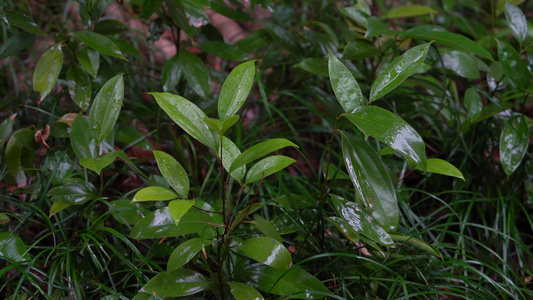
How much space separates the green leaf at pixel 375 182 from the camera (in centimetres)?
85

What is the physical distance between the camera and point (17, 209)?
1312 millimetres

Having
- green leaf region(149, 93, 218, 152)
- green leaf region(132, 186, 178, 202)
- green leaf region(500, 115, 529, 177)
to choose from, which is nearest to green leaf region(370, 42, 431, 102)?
green leaf region(149, 93, 218, 152)

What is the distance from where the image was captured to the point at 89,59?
121 cm

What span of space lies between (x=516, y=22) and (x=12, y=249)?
5.16 feet

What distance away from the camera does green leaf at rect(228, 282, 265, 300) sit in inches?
34.0

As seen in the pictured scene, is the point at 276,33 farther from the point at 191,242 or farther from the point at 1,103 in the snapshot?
the point at 1,103

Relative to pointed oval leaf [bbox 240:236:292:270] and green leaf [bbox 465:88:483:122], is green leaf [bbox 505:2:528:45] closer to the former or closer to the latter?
green leaf [bbox 465:88:483:122]

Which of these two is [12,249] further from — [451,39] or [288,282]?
[451,39]

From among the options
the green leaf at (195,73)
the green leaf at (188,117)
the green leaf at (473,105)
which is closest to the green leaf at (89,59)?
the green leaf at (195,73)

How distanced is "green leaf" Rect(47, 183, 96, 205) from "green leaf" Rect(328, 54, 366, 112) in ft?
2.14

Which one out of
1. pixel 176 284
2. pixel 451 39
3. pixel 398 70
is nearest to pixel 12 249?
pixel 176 284

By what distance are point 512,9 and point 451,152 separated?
1.64 feet

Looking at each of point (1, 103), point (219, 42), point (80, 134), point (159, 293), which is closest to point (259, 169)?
point (159, 293)

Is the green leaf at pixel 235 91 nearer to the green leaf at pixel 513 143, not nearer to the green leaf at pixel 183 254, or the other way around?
the green leaf at pixel 183 254
